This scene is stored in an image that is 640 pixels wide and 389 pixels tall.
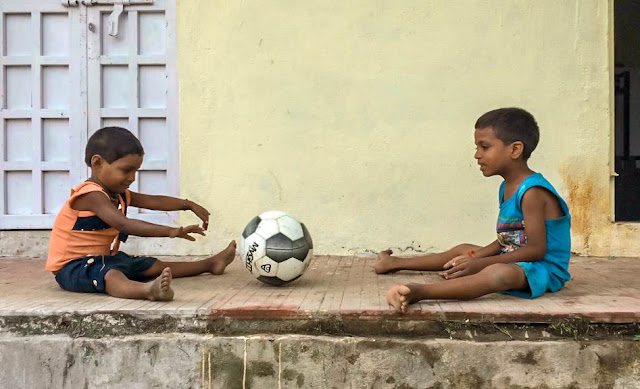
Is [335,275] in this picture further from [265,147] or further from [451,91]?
[451,91]

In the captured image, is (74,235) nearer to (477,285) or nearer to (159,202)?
(159,202)

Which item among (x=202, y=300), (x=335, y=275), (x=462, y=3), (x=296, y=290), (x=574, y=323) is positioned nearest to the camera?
(x=574, y=323)

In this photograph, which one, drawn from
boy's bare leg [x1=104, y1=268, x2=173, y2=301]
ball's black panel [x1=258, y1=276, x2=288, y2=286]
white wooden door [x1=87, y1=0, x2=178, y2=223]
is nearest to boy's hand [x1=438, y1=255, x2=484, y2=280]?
ball's black panel [x1=258, y1=276, x2=288, y2=286]

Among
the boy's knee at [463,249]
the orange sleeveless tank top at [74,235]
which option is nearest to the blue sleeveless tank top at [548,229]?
the boy's knee at [463,249]

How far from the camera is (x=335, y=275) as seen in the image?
4027 millimetres

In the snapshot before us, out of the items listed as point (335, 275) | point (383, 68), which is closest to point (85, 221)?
point (335, 275)

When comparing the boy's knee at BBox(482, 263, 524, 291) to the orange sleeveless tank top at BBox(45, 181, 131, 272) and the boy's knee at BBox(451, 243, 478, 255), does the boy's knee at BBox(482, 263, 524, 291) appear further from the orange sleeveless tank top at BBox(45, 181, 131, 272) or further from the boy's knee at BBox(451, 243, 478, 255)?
the orange sleeveless tank top at BBox(45, 181, 131, 272)

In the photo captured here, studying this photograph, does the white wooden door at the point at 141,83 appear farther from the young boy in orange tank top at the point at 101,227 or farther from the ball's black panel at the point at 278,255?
the ball's black panel at the point at 278,255

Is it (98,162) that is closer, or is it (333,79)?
(98,162)

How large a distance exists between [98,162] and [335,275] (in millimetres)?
1523

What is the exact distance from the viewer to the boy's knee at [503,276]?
3.07 meters

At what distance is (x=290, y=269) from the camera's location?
3486mm

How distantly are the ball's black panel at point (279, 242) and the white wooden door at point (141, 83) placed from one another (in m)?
1.73

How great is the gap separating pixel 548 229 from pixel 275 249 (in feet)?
4.55
